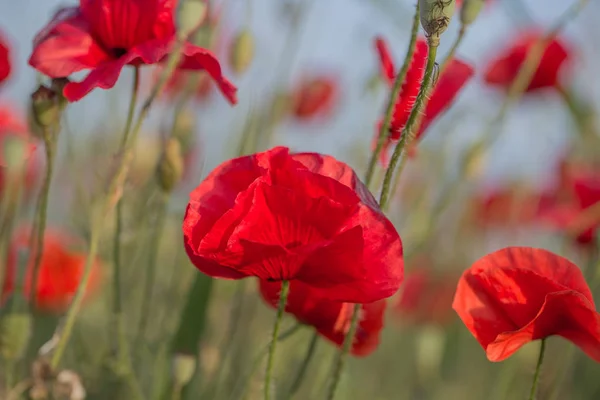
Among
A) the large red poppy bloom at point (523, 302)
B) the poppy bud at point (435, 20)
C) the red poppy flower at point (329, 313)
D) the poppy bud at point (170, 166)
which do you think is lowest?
the red poppy flower at point (329, 313)

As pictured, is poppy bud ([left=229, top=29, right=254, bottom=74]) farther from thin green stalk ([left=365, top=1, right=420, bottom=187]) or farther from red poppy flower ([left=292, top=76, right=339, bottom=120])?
red poppy flower ([left=292, top=76, right=339, bottom=120])

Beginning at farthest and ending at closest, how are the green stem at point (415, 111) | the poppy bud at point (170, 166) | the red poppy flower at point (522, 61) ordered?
the red poppy flower at point (522, 61) → the poppy bud at point (170, 166) → the green stem at point (415, 111)

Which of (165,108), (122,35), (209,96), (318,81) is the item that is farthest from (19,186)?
(318,81)

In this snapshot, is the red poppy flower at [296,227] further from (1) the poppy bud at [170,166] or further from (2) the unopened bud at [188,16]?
(1) the poppy bud at [170,166]

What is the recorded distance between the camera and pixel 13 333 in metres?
0.62

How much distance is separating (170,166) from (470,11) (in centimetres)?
31

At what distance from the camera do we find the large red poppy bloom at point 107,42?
518mm

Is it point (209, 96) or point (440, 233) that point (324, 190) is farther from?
point (440, 233)

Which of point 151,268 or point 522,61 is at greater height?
point 522,61

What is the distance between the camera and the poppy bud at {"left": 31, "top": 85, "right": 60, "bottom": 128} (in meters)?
0.56

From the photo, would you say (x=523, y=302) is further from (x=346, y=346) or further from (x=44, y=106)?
(x=44, y=106)

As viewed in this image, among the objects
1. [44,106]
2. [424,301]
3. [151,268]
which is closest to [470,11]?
[44,106]

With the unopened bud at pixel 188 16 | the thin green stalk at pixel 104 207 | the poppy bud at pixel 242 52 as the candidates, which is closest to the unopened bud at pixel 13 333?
the thin green stalk at pixel 104 207

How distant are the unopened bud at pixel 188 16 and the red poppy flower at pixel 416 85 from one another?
0.47 ft
